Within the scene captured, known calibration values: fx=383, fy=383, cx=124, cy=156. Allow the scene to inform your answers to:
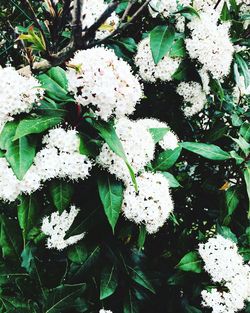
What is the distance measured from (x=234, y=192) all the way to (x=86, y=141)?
1.03 meters

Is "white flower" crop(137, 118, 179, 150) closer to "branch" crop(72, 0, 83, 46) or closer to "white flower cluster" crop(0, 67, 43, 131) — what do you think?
"white flower cluster" crop(0, 67, 43, 131)

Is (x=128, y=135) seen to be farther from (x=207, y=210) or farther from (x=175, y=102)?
(x=207, y=210)

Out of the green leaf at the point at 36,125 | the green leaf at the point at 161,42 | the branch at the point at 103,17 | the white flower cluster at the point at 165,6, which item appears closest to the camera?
the branch at the point at 103,17

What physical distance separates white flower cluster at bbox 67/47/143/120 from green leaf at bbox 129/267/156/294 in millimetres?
→ 918

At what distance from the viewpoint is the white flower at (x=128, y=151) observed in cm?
150

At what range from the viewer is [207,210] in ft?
8.14

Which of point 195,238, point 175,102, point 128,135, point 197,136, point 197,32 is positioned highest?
point 197,32

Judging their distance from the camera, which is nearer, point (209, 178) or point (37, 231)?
point (37, 231)

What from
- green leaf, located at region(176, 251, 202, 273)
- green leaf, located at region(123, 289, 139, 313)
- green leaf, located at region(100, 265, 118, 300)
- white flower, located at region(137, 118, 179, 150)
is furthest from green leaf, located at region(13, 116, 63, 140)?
green leaf, located at region(123, 289, 139, 313)

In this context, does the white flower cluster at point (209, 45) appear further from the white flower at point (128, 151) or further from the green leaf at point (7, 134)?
the green leaf at point (7, 134)

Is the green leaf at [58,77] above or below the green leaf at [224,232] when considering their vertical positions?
above

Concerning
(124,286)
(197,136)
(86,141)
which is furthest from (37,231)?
(197,136)

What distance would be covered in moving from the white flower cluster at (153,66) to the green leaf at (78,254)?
40.1 inches

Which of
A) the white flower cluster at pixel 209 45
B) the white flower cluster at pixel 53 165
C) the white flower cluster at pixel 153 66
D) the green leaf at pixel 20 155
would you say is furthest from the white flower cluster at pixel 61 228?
the white flower cluster at pixel 209 45
